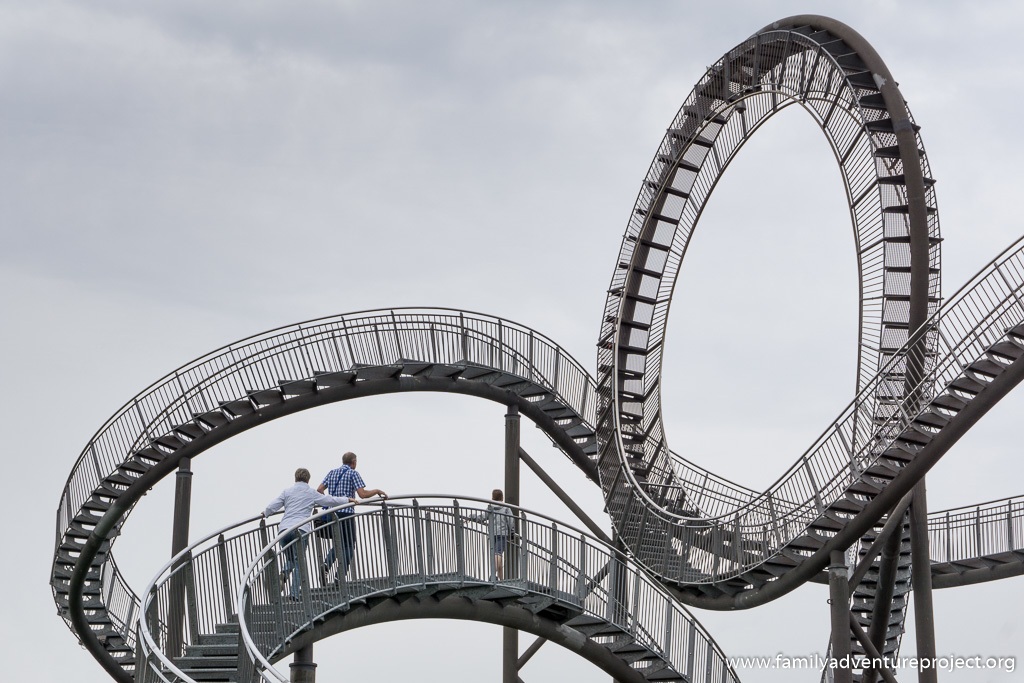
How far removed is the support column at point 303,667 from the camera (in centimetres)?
1530

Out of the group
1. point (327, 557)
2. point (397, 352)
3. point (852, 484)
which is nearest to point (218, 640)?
point (327, 557)

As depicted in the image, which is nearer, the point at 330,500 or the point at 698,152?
the point at 330,500

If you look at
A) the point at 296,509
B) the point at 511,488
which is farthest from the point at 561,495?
the point at 296,509

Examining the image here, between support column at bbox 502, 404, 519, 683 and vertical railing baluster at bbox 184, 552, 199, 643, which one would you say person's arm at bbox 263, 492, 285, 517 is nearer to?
vertical railing baluster at bbox 184, 552, 199, 643

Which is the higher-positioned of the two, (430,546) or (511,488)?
(511,488)

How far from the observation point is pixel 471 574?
53.9 ft

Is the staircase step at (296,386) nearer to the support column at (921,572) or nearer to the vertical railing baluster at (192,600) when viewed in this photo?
the vertical railing baluster at (192,600)

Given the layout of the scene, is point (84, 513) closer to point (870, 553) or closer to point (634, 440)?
point (634, 440)

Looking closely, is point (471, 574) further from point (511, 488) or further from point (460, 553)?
point (511, 488)

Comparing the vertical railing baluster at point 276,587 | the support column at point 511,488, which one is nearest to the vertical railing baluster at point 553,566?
the vertical railing baluster at point 276,587

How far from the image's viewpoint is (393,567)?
615 inches

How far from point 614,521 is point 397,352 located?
4.56m

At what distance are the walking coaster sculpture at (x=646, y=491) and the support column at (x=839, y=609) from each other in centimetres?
3

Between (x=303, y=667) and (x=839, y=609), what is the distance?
6.38m
